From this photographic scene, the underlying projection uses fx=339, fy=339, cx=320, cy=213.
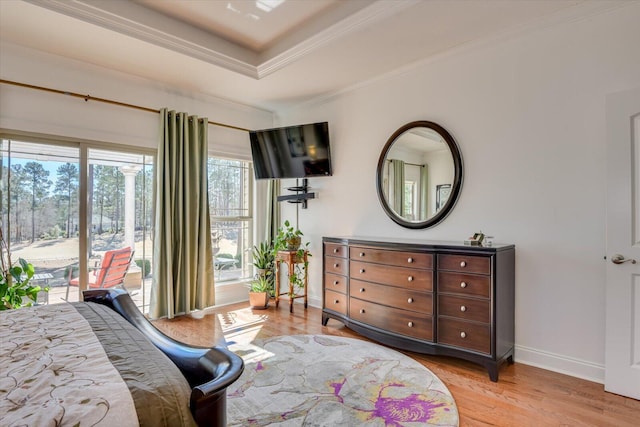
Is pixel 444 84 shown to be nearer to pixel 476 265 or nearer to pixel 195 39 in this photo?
pixel 476 265

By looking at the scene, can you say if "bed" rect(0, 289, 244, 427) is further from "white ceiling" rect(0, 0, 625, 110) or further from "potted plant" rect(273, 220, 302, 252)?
"potted plant" rect(273, 220, 302, 252)

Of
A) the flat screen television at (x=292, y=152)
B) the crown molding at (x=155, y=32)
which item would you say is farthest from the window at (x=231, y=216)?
the crown molding at (x=155, y=32)

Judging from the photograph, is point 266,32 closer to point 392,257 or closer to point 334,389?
point 392,257

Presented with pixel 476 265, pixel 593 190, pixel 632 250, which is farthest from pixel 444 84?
pixel 632 250

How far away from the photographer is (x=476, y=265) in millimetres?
2514

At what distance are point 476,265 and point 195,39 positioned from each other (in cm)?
311

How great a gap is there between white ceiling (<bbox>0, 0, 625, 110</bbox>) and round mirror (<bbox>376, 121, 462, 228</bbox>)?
756 mm

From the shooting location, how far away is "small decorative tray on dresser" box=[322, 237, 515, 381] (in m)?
2.48

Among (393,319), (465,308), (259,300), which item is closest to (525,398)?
(465,308)

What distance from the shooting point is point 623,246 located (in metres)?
2.25

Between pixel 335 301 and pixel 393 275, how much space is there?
0.83 m

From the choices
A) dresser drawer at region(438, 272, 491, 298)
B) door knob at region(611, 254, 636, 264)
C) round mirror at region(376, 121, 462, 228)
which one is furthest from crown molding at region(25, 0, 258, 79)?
door knob at region(611, 254, 636, 264)

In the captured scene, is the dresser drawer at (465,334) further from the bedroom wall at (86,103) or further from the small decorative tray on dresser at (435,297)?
the bedroom wall at (86,103)

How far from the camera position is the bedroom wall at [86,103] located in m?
2.98
